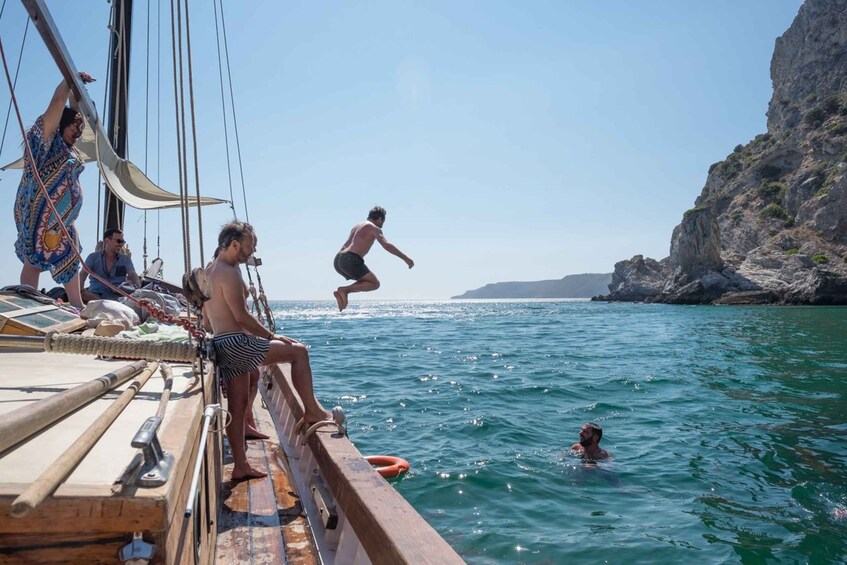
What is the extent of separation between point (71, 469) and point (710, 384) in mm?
14757

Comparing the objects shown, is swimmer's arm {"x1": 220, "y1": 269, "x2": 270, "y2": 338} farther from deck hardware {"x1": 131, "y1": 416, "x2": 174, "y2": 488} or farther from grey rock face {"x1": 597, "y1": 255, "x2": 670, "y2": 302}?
grey rock face {"x1": 597, "y1": 255, "x2": 670, "y2": 302}

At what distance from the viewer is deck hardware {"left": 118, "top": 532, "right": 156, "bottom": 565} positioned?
4.24 ft

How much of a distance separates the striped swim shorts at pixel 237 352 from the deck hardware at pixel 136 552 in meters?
2.49

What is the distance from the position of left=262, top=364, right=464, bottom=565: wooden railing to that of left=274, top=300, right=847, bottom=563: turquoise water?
2067mm

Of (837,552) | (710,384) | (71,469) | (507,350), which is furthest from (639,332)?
(71,469)

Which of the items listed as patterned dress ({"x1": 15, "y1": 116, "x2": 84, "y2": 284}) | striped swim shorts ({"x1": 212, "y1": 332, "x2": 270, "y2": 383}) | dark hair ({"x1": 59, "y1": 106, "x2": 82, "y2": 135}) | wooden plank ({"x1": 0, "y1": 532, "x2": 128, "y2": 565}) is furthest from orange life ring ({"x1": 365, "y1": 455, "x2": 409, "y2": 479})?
wooden plank ({"x1": 0, "y1": 532, "x2": 128, "y2": 565})

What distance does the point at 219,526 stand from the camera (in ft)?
10.3

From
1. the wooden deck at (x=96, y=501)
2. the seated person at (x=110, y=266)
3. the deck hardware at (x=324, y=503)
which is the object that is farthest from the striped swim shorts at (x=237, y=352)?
the seated person at (x=110, y=266)

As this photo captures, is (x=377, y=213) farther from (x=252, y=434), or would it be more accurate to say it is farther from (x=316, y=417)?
(x=316, y=417)

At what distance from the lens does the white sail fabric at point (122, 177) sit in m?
8.20

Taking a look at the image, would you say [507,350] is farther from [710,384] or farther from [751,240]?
[751,240]

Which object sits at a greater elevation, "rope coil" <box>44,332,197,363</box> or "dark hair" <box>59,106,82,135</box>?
"dark hair" <box>59,106,82,135</box>

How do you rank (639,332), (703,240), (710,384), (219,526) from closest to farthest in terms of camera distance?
(219,526), (710,384), (639,332), (703,240)

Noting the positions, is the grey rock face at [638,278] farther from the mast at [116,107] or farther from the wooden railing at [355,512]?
the wooden railing at [355,512]
